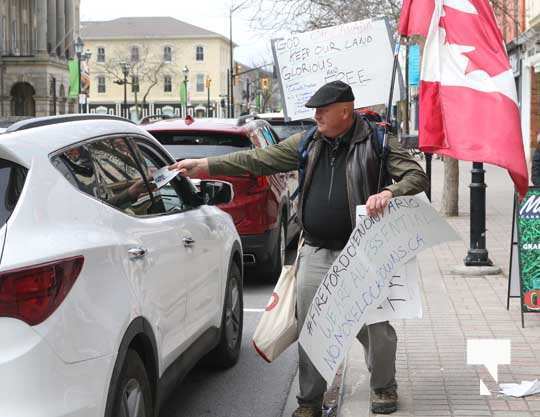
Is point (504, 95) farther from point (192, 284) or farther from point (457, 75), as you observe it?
point (192, 284)

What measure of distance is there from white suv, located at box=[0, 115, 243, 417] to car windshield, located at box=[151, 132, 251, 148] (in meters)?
3.63

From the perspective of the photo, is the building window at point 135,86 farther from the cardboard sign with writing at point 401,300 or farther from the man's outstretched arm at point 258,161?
the cardboard sign with writing at point 401,300

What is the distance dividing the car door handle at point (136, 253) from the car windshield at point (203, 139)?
498 cm

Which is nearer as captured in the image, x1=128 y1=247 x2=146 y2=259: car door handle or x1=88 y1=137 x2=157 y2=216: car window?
x1=128 y1=247 x2=146 y2=259: car door handle

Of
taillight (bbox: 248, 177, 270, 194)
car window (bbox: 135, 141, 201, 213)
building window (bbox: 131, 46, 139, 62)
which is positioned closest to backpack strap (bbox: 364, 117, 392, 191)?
car window (bbox: 135, 141, 201, 213)

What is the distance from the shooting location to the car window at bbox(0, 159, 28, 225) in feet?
11.1

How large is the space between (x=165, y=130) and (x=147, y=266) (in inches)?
199

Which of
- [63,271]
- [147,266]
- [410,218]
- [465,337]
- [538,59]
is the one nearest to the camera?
[63,271]

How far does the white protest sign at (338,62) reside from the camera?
7332 millimetres

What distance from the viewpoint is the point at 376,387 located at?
509cm

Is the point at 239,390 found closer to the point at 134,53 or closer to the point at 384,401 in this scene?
the point at 384,401

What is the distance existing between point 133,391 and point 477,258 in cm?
649

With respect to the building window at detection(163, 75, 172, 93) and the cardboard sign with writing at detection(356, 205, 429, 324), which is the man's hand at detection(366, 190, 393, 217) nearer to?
the cardboard sign with writing at detection(356, 205, 429, 324)

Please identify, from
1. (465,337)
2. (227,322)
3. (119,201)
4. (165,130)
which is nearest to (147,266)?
(119,201)
